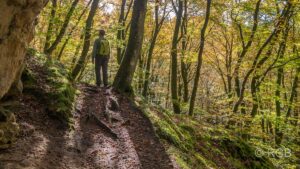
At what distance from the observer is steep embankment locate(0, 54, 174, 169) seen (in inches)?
193

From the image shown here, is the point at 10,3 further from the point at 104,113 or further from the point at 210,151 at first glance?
the point at 210,151

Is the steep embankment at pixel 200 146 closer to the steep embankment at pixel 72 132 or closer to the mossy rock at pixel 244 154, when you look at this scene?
the mossy rock at pixel 244 154

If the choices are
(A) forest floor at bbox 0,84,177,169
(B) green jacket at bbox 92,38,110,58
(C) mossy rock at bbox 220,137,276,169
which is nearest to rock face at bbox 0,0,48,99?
(A) forest floor at bbox 0,84,177,169

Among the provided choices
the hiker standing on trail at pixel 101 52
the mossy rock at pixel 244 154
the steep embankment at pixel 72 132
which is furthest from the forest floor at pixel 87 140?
the mossy rock at pixel 244 154

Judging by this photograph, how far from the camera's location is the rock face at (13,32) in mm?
4355

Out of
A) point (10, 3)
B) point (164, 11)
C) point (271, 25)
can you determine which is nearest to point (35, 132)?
point (10, 3)

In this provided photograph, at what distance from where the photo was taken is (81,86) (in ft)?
31.9

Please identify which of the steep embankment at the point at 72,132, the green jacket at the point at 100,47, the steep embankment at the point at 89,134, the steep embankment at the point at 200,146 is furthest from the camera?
the green jacket at the point at 100,47

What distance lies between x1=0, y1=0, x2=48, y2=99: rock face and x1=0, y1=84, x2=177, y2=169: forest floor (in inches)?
44.0

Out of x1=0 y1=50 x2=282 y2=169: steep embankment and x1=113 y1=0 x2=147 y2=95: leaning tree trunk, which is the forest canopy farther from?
x1=0 y1=50 x2=282 y2=169: steep embankment

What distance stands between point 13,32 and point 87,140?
2.83 metres

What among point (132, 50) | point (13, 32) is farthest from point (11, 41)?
point (132, 50)

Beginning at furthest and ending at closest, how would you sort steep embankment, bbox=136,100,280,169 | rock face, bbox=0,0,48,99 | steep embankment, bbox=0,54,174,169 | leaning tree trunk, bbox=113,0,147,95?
1. leaning tree trunk, bbox=113,0,147,95
2. steep embankment, bbox=136,100,280,169
3. steep embankment, bbox=0,54,174,169
4. rock face, bbox=0,0,48,99

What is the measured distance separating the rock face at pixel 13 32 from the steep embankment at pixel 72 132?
119 cm
